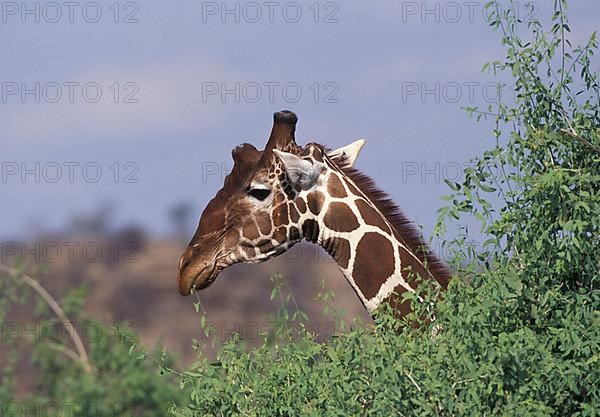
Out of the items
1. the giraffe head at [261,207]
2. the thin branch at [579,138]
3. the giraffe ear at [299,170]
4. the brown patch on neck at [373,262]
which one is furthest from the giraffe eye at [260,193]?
the thin branch at [579,138]

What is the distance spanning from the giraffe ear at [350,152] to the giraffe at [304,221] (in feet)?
0.09

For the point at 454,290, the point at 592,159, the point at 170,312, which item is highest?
the point at 592,159

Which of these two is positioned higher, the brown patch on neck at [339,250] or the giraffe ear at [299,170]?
the giraffe ear at [299,170]

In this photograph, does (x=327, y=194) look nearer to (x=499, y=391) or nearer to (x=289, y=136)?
(x=289, y=136)

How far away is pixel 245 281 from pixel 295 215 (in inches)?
573

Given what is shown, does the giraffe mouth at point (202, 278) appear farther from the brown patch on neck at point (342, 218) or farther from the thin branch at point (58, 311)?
the thin branch at point (58, 311)

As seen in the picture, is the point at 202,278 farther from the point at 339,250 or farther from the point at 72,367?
the point at 72,367

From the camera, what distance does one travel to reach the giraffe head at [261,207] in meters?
8.50

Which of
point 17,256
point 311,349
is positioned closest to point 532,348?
point 311,349

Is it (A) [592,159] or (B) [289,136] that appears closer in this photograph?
(A) [592,159]

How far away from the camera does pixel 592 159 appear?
6668 millimetres

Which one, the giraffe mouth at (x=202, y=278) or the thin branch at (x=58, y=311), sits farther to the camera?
the thin branch at (x=58, y=311)

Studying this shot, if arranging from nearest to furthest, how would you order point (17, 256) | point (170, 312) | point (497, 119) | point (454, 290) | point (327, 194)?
point (454, 290), point (497, 119), point (327, 194), point (17, 256), point (170, 312)

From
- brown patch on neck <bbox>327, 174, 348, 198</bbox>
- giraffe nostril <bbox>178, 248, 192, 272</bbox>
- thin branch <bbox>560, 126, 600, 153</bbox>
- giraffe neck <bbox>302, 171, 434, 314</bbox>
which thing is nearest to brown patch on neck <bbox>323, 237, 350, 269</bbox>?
giraffe neck <bbox>302, 171, 434, 314</bbox>
